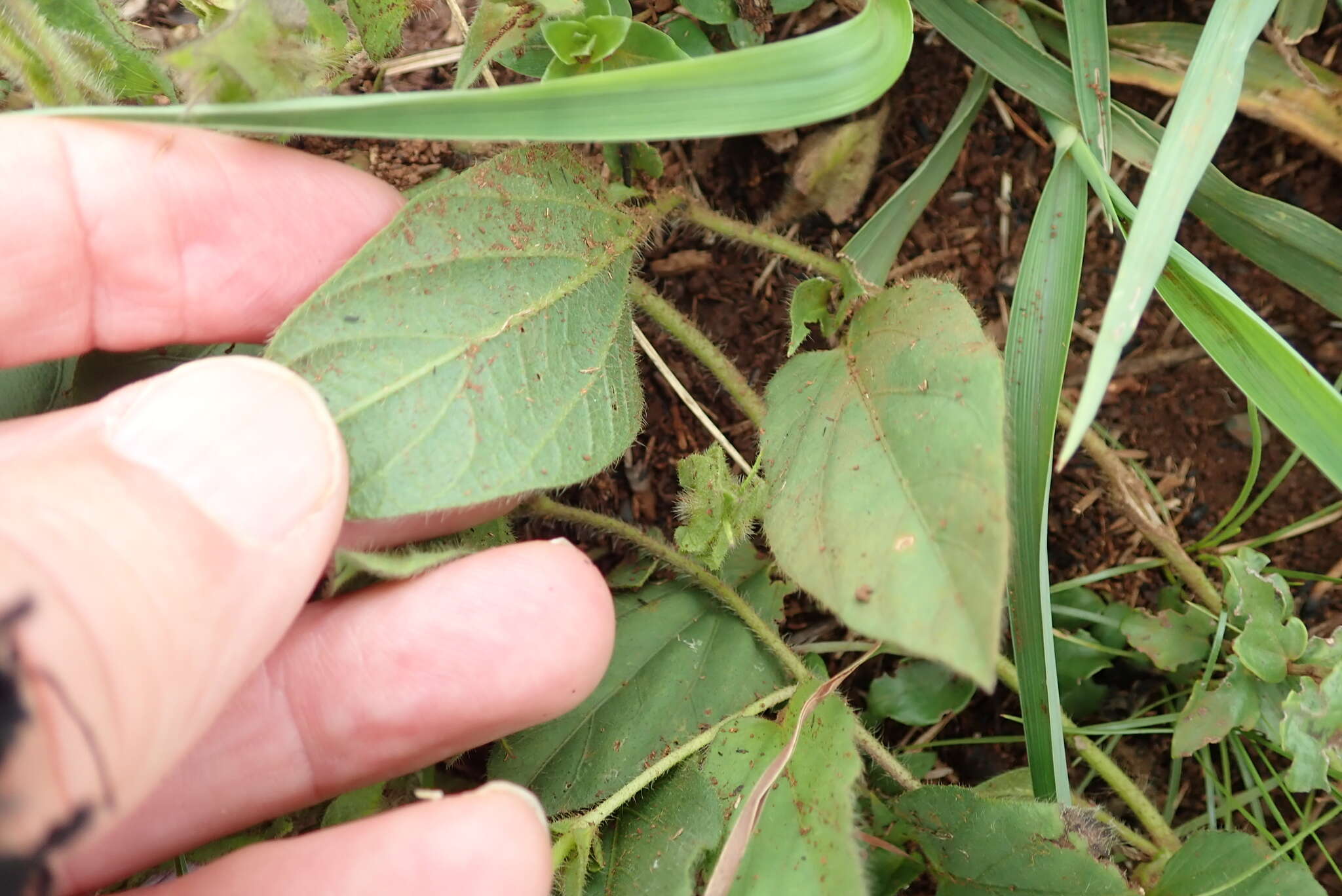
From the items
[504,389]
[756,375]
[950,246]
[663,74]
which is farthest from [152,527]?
[950,246]

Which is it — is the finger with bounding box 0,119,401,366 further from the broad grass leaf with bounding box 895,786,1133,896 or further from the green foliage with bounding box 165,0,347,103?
the broad grass leaf with bounding box 895,786,1133,896

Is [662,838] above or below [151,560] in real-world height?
below

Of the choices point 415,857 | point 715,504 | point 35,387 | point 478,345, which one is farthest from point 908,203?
point 35,387

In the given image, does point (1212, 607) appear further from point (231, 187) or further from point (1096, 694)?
point (231, 187)

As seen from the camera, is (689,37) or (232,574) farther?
(689,37)

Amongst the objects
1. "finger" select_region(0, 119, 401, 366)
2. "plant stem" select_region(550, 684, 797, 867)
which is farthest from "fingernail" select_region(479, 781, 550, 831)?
"finger" select_region(0, 119, 401, 366)

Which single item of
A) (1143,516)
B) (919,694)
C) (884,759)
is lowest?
(919,694)

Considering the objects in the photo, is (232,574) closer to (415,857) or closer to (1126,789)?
(415,857)
